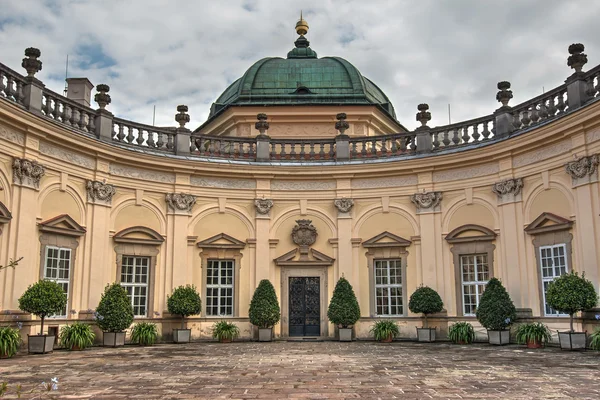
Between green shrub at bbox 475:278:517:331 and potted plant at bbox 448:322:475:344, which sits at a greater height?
green shrub at bbox 475:278:517:331

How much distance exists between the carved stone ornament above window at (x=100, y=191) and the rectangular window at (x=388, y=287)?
28.8 ft

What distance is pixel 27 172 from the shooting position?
1475cm

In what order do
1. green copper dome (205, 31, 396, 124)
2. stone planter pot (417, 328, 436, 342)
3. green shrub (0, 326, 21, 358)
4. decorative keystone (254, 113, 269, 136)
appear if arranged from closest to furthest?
green shrub (0, 326, 21, 358) → stone planter pot (417, 328, 436, 342) → decorative keystone (254, 113, 269, 136) → green copper dome (205, 31, 396, 124)

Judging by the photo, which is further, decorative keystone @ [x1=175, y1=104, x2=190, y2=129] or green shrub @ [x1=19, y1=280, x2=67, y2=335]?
decorative keystone @ [x1=175, y1=104, x2=190, y2=129]

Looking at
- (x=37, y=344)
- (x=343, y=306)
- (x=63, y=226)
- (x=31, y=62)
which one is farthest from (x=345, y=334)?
(x=31, y=62)

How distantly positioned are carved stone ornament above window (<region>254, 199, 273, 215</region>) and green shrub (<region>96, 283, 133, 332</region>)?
539 cm

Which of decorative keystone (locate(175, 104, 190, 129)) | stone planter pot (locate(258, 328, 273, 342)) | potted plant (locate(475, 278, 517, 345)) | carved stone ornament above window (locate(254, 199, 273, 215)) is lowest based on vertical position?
stone planter pot (locate(258, 328, 273, 342))

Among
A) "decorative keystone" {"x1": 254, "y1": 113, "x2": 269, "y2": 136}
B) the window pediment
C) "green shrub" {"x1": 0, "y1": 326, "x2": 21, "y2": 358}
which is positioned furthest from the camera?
"decorative keystone" {"x1": 254, "y1": 113, "x2": 269, "y2": 136}

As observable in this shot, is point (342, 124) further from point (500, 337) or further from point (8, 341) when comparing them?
point (8, 341)

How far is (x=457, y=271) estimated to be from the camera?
1806 centimetres

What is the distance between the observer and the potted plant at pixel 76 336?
1480 cm

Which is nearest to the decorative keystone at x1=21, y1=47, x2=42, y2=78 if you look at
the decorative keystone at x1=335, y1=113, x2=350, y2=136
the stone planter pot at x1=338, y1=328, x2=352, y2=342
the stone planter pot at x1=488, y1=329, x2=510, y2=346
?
the decorative keystone at x1=335, y1=113, x2=350, y2=136

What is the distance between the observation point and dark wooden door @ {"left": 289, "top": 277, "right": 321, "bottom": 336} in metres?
19.0

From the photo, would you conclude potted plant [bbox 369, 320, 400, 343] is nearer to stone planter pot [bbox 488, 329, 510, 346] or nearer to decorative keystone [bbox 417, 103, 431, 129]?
stone planter pot [bbox 488, 329, 510, 346]
